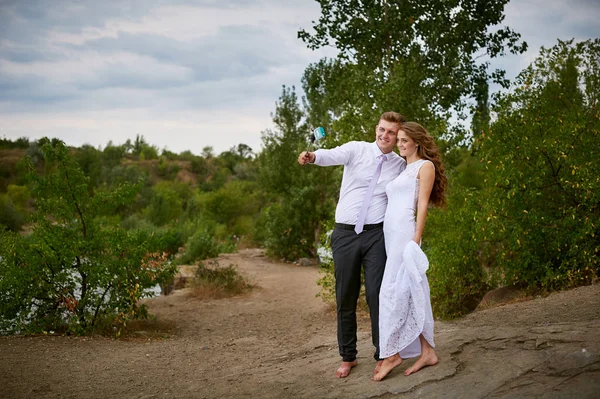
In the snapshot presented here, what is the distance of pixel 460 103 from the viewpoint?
1471 cm

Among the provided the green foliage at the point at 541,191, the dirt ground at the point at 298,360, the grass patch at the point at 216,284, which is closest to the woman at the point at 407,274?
the dirt ground at the point at 298,360

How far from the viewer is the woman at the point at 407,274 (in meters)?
4.80

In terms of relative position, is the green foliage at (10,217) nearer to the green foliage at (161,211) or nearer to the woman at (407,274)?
the green foliage at (161,211)

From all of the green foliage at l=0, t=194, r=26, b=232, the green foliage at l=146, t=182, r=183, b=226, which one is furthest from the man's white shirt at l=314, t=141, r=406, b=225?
the green foliage at l=146, t=182, r=183, b=226

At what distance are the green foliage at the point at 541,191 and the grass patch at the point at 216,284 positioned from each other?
7250 millimetres

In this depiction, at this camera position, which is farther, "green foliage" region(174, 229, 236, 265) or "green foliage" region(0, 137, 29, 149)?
"green foliage" region(0, 137, 29, 149)

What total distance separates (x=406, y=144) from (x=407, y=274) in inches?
44.3

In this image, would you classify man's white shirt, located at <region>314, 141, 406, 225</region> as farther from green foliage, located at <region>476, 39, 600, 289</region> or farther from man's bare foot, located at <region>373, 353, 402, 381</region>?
green foliage, located at <region>476, 39, 600, 289</region>

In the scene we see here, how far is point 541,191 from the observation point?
28.0 feet

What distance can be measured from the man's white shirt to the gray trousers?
0.49ft

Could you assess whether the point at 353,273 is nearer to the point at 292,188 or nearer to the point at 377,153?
the point at 377,153

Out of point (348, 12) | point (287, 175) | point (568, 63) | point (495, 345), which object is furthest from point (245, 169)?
point (495, 345)

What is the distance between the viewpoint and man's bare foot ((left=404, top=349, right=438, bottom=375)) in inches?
194

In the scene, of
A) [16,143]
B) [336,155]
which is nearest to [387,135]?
[336,155]
